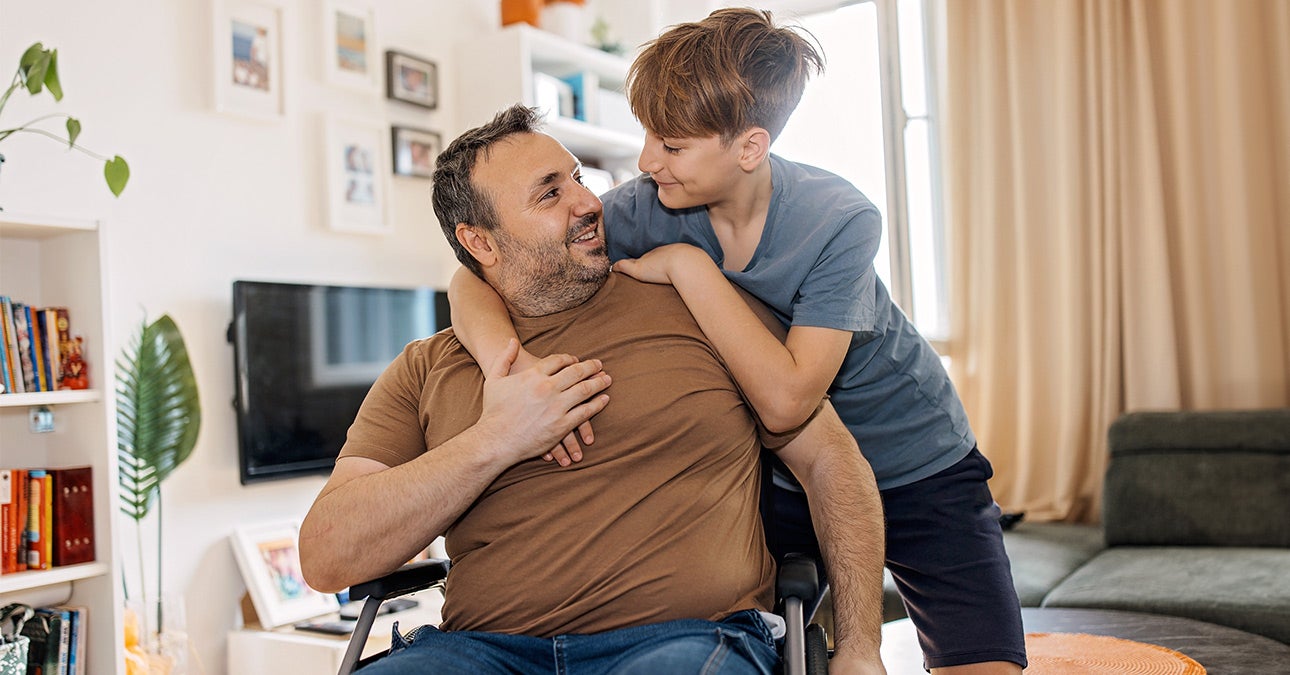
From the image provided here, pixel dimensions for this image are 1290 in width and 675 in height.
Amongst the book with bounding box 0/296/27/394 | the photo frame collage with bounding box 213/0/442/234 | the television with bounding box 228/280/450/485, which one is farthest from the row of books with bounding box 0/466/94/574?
the photo frame collage with bounding box 213/0/442/234

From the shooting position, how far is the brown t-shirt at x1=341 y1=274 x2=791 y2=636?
1.48m

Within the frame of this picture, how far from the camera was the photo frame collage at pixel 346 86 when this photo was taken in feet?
11.1

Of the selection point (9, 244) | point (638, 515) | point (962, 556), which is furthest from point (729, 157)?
point (9, 244)

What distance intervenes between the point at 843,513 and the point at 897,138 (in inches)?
127

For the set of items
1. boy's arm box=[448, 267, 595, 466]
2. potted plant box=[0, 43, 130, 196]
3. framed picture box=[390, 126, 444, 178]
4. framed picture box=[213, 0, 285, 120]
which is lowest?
boy's arm box=[448, 267, 595, 466]

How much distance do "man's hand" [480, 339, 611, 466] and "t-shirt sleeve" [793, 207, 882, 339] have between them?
335 mm

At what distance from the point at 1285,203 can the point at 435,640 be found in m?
3.48

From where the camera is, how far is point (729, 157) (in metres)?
1.65

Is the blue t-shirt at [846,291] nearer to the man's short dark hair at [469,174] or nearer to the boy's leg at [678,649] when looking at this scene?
the man's short dark hair at [469,174]

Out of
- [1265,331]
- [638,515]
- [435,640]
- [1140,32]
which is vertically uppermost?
[1140,32]

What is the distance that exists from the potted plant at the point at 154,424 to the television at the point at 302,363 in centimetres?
19

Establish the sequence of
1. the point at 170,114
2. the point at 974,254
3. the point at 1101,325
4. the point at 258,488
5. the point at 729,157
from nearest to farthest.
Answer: the point at 729,157 < the point at 170,114 < the point at 258,488 < the point at 1101,325 < the point at 974,254

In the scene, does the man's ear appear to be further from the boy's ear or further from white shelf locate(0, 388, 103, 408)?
white shelf locate(0, 388, 103, 408)

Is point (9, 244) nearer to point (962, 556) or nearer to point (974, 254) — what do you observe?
point (962, 556)
